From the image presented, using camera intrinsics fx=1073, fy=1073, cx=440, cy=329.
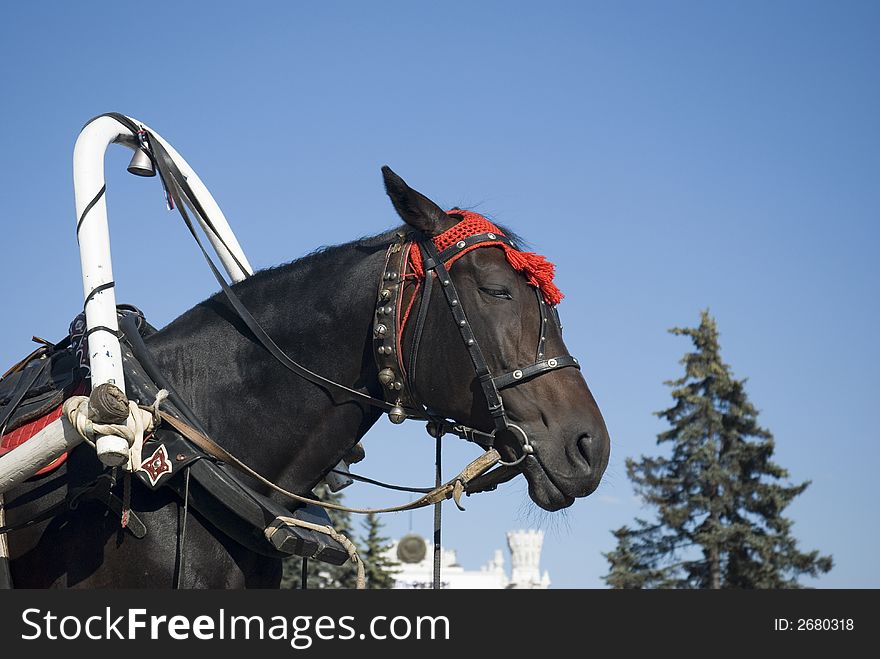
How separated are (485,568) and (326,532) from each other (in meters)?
113

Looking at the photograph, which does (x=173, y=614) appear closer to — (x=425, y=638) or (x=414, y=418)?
(x=425, y=638)

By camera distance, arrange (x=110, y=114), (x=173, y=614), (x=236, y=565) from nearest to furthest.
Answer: (x=173, y=614) < (x=236, y=565) < (x=110, y=114)

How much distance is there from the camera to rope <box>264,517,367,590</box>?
4723 millimetres

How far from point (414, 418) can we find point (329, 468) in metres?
0.48

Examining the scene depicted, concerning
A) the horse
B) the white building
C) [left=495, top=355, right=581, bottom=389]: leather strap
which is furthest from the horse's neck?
the white building

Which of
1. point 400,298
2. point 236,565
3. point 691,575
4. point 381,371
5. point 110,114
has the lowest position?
point 236,565

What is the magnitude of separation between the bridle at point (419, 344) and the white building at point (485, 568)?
44.6 metres

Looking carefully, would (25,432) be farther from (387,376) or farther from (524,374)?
(524,374)

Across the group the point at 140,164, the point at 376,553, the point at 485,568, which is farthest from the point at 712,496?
the point at 485,568

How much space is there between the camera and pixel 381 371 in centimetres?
488

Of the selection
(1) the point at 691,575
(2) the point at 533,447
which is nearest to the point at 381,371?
(2) the point at 533,447

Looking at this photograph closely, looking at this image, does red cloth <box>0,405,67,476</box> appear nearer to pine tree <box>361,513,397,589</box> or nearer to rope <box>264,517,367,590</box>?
rope <box>264,517,367,590</box>

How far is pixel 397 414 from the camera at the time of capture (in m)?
4.89

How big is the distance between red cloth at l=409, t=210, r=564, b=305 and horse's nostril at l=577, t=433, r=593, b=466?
27.0 inches
